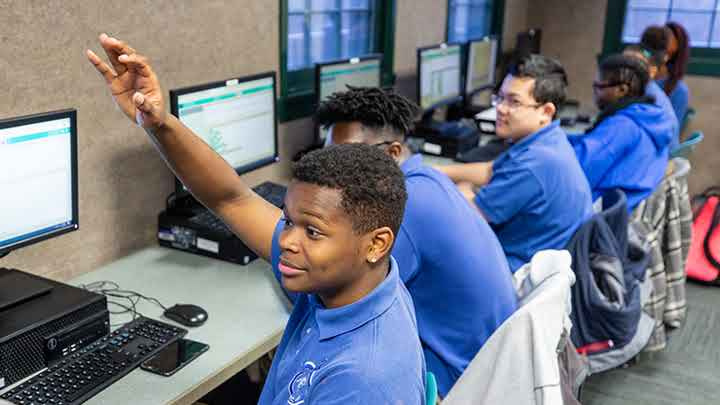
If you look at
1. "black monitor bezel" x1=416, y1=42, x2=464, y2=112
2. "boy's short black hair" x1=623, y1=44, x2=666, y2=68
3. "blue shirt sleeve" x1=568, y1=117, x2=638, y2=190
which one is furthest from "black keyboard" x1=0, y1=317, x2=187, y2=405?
"boy's short black hair" x1=623, y1=44, x2=666, y2=68

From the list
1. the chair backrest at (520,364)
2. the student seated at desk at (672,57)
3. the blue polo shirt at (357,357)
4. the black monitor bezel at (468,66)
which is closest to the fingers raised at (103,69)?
the blue polo shirt at (357,357)

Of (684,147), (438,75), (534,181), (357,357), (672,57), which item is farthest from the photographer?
(672,57)

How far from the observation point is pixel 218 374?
5.29ft

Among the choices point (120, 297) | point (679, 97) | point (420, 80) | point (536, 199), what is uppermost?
point (420, 80)

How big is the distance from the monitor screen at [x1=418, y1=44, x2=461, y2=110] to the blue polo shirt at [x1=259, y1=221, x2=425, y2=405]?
2.51 metres

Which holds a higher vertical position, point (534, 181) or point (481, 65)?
point (481, 65)


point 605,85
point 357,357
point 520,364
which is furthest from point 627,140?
point 357,357

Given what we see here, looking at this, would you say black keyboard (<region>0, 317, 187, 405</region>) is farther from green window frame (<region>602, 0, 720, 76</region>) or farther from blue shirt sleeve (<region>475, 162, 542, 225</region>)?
green window frame (<region>602, 0, 720, 76</region>)

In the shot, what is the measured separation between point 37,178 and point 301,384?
100cm

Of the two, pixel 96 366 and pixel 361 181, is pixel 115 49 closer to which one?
pixel 361 181

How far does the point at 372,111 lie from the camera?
1929mm

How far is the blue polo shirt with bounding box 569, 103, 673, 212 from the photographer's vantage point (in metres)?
3.02

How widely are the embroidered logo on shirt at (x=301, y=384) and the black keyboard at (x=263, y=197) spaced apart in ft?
2.94

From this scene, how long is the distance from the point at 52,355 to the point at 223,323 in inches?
16.2
